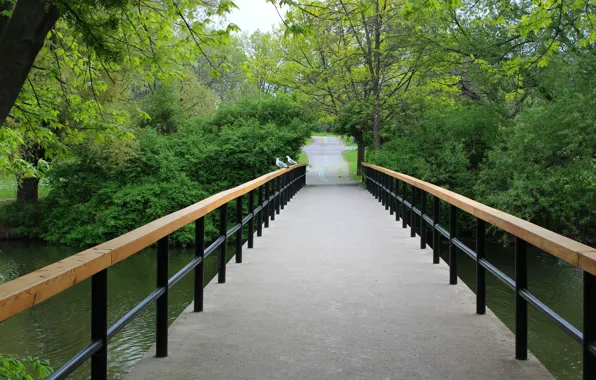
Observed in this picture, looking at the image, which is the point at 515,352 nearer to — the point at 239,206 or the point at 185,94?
the point at 239,206

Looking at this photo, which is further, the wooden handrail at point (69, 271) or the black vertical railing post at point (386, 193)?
the black vertical railing post at point (386, 193)

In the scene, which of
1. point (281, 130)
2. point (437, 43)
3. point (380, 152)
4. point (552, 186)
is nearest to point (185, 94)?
point (281, 130)

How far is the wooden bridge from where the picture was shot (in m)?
2.70

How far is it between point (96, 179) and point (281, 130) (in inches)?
327

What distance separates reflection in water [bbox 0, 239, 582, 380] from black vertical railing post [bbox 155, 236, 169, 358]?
5690mm

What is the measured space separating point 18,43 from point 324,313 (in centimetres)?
312

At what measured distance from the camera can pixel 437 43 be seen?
69.7 feet

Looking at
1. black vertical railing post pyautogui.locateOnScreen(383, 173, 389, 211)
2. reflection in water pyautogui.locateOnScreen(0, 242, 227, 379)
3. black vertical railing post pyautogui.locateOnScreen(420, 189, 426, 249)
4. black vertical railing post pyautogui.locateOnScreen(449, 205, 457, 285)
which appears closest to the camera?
black vertical railing post pyautogui.locateOnScreen(449, 205, 457, 285)

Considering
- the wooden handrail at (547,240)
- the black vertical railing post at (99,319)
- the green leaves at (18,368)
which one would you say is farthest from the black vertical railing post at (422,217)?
the black vertical railing post at (99,319)

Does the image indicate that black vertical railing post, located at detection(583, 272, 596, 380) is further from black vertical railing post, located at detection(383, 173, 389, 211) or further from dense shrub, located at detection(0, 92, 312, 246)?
dense shrub, located at detection(0, 92, 312, 246)

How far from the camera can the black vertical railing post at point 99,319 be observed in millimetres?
2648

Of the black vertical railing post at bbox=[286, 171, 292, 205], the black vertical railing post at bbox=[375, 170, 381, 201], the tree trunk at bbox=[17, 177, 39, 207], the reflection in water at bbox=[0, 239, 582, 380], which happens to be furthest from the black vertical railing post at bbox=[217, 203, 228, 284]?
the tree trunk at bbox=[17, 177, 39, 207]

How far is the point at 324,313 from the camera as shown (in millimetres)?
4902

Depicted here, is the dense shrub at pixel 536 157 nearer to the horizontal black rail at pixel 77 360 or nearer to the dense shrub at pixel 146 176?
the dense shrub at pixel 146 176
